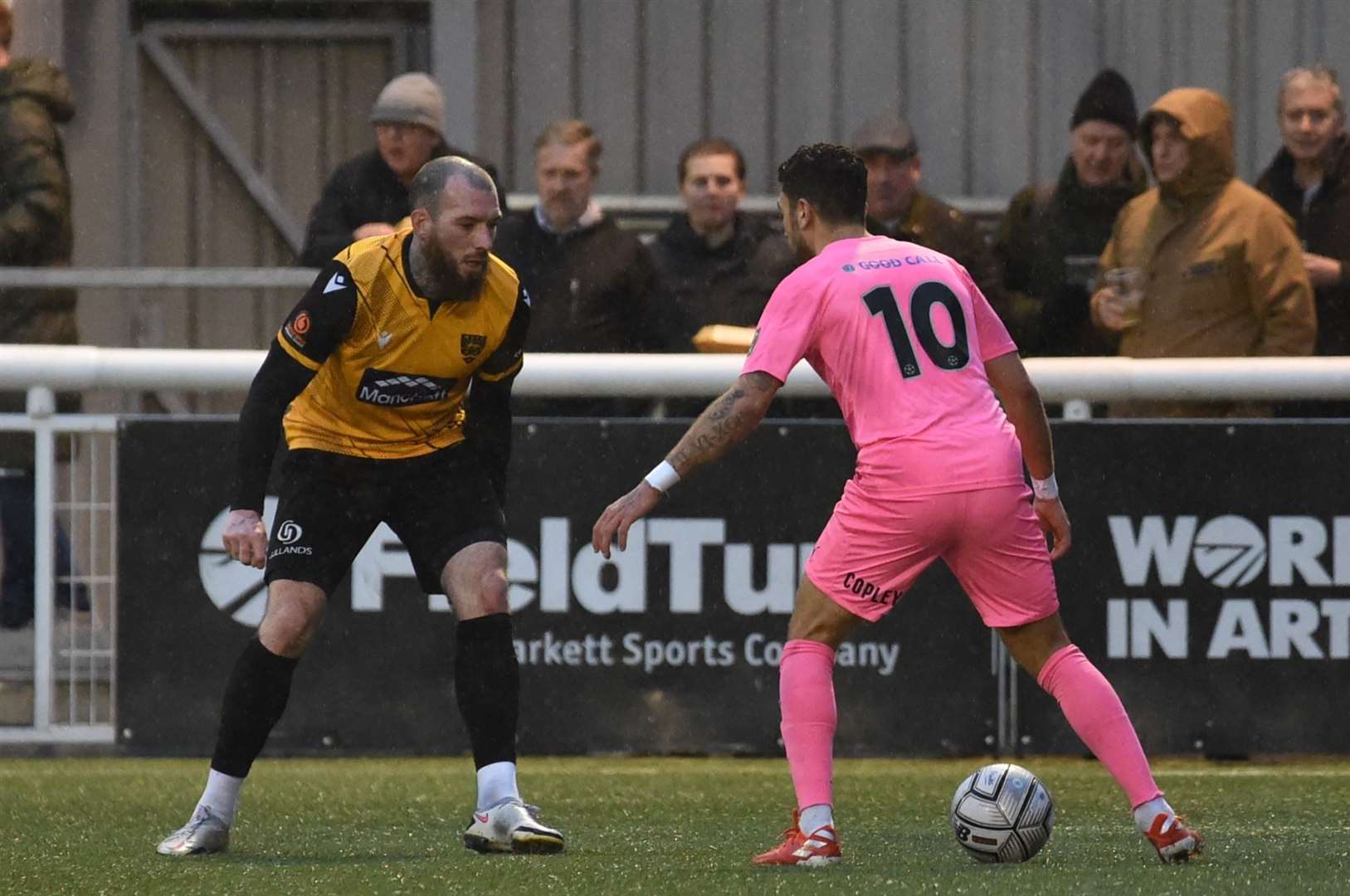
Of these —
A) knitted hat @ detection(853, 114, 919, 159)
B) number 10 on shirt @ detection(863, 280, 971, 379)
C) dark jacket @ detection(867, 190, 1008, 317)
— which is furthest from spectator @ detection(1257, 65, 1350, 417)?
number 10 on shirt @ detection(863, 280, 971, 379)

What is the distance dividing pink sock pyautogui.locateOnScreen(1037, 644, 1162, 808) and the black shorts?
1.57 m

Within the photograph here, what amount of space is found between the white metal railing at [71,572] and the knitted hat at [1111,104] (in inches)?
160

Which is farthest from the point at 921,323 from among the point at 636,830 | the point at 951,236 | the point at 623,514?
the point at 951,236

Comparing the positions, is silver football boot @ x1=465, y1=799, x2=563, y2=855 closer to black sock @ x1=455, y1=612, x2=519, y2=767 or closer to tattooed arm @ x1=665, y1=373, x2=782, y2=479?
black sock @ x1=455, y1=612, x2=519, y2=767

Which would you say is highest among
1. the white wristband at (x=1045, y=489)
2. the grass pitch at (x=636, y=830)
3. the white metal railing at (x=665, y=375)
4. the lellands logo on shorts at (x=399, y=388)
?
the white metal railing at (x=665, y=375)

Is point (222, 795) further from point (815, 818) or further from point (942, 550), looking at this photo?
point (942, 550)

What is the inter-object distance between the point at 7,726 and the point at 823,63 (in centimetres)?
570

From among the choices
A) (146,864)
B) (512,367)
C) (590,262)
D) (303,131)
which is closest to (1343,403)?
(590,262)

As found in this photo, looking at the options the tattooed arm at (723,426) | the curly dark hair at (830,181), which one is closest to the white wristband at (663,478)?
the tattooed arm at (723,426)

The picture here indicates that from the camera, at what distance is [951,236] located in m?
9.45

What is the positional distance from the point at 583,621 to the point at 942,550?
3.06 meters

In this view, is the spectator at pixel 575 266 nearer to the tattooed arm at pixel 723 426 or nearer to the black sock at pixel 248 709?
the black sock at pixel 248 709

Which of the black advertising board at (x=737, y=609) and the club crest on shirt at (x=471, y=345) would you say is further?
the black advertising board at (x=737, y=609)

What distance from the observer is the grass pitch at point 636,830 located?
223 inches
